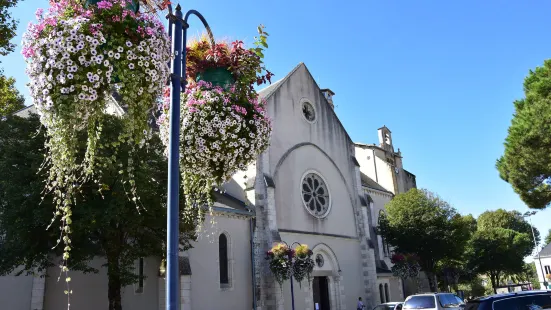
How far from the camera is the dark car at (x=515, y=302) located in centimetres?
924

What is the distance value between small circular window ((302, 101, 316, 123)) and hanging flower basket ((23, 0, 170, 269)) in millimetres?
23982

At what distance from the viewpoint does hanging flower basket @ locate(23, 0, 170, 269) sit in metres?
3.80

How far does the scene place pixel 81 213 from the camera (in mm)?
12562

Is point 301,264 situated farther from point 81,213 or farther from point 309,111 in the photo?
point 309,111

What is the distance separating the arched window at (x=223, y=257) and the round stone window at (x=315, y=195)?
6.07 m

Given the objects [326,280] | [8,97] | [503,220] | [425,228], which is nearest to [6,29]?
[8,97]

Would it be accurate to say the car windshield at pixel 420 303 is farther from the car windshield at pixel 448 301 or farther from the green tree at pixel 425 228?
the green tree at pixel 425 228

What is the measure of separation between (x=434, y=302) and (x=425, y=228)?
16.7 m

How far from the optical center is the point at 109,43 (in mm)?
3912

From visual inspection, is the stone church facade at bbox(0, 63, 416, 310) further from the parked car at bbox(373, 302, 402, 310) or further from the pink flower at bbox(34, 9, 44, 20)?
the pink flower at bbox(34, 9, 44, 20)

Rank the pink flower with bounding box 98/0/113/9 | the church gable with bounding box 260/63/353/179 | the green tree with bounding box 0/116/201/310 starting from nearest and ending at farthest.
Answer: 1. the pink flower with bounding box 98/0/113/9
2. the green tree with bounding box 0/116/201/310
3. the church gable with bounding box 260/63/353/179

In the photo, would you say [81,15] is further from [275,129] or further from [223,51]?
[275,129]

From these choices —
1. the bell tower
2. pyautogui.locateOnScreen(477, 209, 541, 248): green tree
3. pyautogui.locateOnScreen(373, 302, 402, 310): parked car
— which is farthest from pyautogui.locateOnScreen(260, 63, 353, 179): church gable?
pyautogui.locateOnScreen(477, 209, 541, 248): green tree

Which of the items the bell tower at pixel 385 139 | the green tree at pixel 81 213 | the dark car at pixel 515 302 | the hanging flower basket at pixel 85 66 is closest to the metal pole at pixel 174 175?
the hanging flower basket at pixel 85 66
